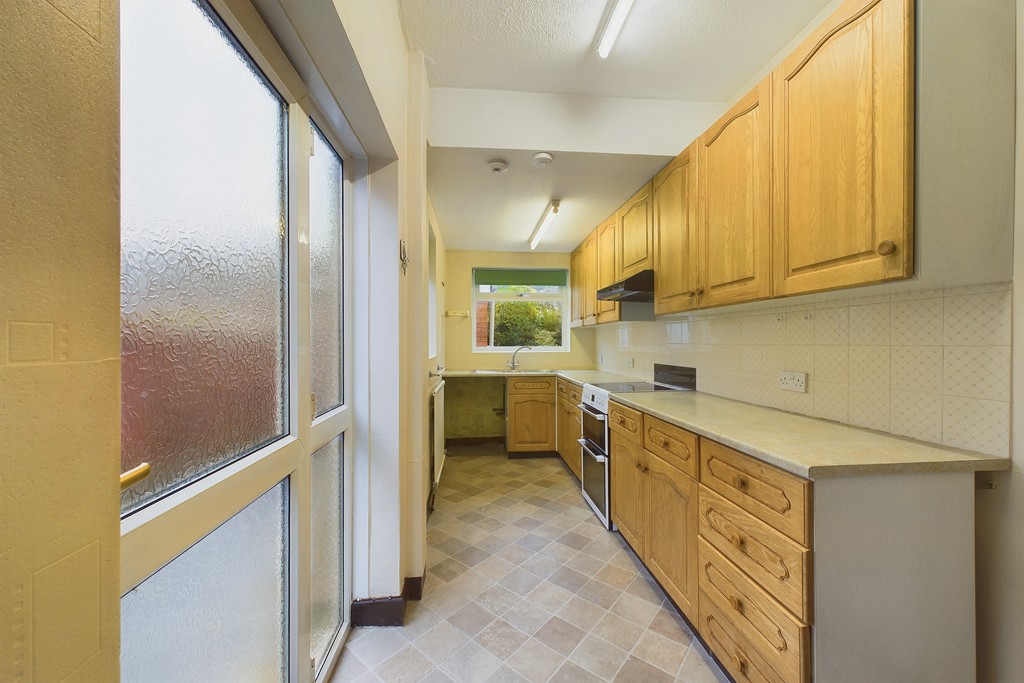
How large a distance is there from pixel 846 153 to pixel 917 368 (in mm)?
737

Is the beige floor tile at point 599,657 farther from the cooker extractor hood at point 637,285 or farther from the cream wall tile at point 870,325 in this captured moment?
the cooker extractor hood at point 637,285

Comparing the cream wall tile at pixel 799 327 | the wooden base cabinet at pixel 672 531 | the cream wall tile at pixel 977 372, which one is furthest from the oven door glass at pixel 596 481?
the cream wall tile at pixel 977 372

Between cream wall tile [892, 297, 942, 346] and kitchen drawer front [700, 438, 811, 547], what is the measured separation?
689mm

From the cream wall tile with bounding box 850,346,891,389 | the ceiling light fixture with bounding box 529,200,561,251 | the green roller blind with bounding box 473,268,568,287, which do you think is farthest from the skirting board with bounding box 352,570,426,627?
the green roller blind with bounding box 473,268,568,287

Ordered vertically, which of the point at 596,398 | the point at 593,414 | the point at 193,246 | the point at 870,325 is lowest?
the point at 593,414

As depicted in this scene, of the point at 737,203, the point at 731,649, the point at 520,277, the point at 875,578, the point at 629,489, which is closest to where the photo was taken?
the point at 875,578

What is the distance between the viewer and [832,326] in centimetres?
153

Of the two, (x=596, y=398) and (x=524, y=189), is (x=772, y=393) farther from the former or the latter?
(x=524, y=189)

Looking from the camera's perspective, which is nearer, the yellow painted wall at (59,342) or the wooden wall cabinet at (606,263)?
the yellow painted wall at (59,342)

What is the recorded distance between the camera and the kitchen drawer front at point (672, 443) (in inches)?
59.5

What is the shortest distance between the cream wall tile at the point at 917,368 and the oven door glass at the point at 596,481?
1470 mm

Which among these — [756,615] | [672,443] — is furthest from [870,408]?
[756,615]

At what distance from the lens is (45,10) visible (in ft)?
1.04

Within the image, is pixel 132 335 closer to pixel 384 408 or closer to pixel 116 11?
pixel 116 11
